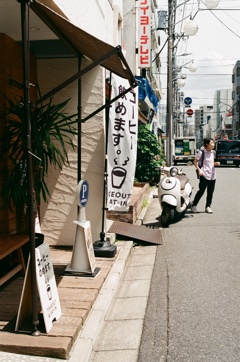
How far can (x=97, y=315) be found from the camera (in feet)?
14.7

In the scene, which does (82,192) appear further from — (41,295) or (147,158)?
(147,158)

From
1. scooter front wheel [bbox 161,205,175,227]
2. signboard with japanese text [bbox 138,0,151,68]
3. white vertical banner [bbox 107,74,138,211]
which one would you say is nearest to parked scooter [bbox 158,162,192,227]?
scooter front wheel [bbox 161,205,175,227]

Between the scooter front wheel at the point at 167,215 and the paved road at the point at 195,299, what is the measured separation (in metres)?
0.29

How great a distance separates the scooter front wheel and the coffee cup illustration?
290 centimetres

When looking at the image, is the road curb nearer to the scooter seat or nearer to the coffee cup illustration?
the coffee cup illustration

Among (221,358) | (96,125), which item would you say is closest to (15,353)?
(221,358)

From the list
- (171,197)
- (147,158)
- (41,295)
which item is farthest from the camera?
(147,158)

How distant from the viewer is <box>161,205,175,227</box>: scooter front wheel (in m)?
9.63

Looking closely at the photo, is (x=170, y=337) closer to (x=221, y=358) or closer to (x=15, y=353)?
(x=221, y=358)

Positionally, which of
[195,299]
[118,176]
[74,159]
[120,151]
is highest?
[120,151]

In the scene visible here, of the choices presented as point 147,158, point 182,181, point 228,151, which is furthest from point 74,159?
point 228,151

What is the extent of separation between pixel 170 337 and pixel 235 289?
1.67 meters

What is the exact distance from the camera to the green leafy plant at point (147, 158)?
590 inches

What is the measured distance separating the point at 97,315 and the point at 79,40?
3094 mm
